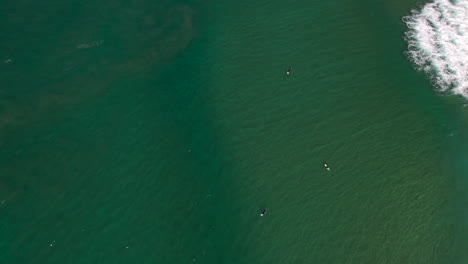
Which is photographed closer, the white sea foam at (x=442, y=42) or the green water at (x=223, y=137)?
the green water at (x=223, y=137)

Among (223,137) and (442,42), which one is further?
(442,42)

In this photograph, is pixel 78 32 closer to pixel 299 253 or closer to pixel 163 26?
pixel 163 26

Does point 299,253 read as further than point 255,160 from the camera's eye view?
No

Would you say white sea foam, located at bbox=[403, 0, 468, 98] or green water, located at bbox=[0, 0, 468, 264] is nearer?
green water, located at bbox=[0, 0, 468, 264]

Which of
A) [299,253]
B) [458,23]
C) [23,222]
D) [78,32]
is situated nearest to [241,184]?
[299,253]

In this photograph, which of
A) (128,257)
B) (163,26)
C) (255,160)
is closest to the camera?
(128,257)
